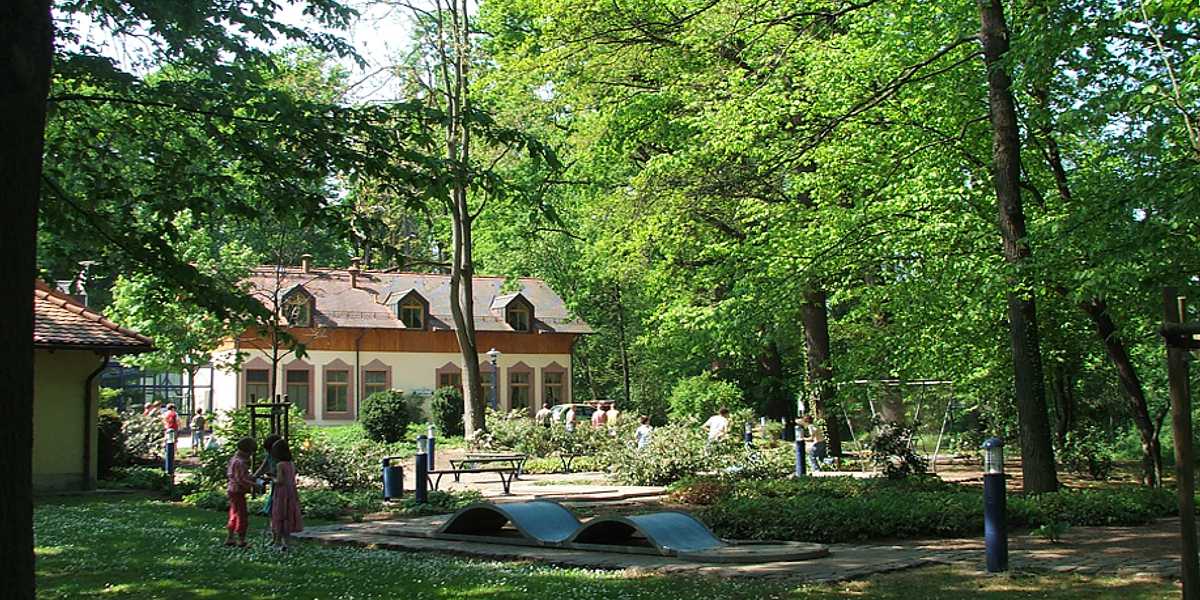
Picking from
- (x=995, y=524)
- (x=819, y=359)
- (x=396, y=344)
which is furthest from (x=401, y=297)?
(x=995, y=524)

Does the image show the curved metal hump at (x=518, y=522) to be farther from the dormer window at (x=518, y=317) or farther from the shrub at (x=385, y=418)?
the dormer window at (x=518, y=317)

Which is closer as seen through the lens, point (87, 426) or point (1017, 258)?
point (1017, 258)

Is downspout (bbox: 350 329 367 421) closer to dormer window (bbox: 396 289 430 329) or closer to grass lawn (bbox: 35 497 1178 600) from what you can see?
dormer window (bbox: 396 289 430 329)

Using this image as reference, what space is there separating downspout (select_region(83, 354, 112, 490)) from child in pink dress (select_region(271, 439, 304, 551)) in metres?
10.3

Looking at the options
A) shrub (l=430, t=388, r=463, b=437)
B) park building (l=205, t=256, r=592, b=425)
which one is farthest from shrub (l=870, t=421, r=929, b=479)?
park building (l=205, t=256, r=592, b=425)

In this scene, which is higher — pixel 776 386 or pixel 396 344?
pixel 396 344

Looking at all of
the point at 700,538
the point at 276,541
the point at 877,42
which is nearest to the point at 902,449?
the point at 877,42

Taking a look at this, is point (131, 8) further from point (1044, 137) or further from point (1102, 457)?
point (1102, 457)

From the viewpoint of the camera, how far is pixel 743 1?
62.5ft

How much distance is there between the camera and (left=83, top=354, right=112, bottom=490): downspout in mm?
22391

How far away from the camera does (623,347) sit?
181ft

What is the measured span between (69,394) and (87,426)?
730 millimetres

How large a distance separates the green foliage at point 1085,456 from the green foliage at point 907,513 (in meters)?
6.90

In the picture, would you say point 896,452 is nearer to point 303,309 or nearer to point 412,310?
point 303,309
